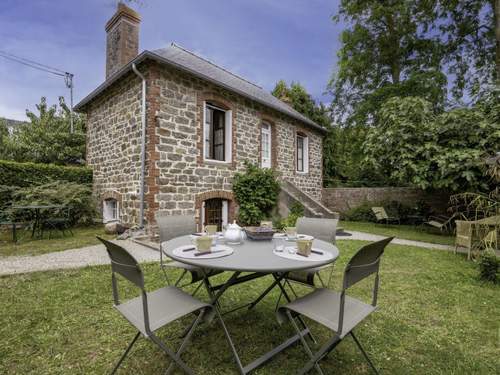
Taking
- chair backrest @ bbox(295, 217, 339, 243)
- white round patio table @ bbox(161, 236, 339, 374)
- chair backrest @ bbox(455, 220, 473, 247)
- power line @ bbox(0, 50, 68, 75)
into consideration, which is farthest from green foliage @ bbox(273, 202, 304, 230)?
power line @ bbox(0, 50, 68, 75)

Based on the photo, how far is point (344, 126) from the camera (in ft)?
43.8

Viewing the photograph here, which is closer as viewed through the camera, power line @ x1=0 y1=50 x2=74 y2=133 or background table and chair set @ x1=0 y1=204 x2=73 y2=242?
background table and chair set @ x1=0 y1=204 x2=73 y2=242

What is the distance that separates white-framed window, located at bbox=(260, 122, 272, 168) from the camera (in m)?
8.95

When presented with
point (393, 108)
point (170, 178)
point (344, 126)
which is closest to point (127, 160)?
point (170, 178)

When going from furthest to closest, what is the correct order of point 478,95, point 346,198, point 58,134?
1. point 58,134
2. point 346,198
3. point 478,95

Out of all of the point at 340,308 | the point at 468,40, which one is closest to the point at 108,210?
the point at 340,308

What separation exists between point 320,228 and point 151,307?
2.06 metres

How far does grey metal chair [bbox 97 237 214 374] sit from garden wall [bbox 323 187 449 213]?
36.2 feet

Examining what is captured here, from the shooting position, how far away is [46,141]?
1311 centimetres

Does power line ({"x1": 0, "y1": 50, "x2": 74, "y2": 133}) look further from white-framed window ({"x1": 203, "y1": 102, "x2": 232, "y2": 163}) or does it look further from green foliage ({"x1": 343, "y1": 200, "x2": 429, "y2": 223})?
green foliage ({"x1": 343, "y1": 200, "x2": 429, "y2": 223})

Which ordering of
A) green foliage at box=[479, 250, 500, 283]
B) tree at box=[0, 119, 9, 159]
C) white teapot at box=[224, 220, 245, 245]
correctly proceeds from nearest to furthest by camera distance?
1. white teapot at box=[224, 220, 245, 245]
2. green foliage at box=[479, 250, 500, 283]
3. tree at box=[0, 119, 9, 159]

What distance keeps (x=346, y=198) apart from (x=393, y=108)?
15.7ft

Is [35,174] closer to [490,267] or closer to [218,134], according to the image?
[218,134]

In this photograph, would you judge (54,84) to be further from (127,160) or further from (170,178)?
(170,178)
